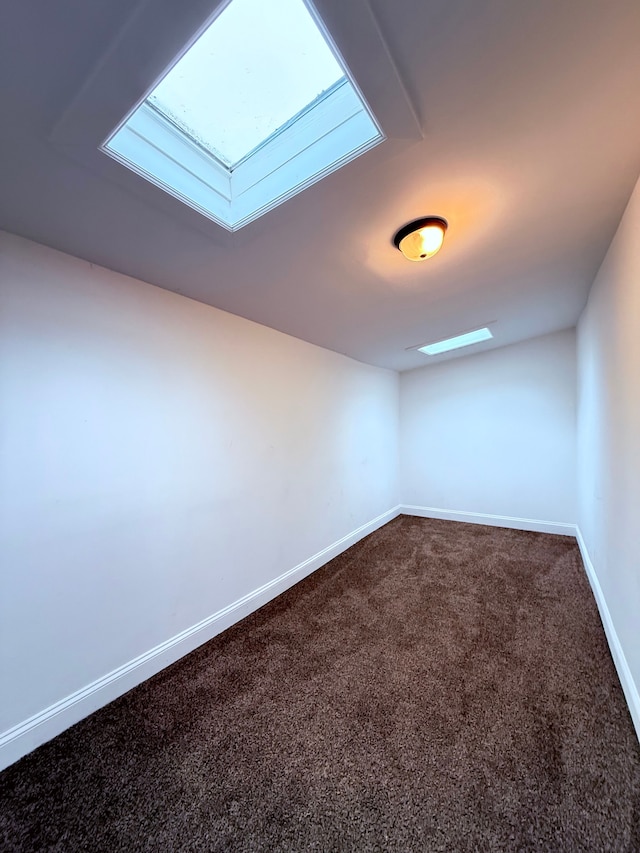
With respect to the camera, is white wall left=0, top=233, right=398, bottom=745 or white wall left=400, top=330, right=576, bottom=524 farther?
white wall left=400, top=330, right=576, bottom=524

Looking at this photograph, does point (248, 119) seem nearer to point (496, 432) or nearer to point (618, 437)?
point (618, 437)

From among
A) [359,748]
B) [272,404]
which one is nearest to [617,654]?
[359,748]

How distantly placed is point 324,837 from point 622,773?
3.64 feet

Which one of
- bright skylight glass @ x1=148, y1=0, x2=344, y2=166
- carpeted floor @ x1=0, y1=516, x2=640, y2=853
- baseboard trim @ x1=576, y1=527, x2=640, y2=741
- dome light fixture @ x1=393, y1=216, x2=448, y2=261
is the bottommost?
carpeted floor @ x1=0, y1=516, x2=640, y2=853

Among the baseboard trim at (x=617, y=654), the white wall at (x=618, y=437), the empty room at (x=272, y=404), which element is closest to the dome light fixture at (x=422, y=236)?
the empty room at (x=272, y=404)

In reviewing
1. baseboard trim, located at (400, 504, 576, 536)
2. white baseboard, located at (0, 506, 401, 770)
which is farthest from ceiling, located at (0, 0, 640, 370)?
baseboard trim, located at (400, 504, 576, 536)

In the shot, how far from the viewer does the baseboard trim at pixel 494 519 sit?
11.5ft

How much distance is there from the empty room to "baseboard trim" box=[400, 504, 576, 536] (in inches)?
42.9

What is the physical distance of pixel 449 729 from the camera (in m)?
1.34

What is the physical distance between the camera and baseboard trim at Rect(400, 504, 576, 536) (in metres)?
3.50

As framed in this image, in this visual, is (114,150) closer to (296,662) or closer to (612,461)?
(296,662)

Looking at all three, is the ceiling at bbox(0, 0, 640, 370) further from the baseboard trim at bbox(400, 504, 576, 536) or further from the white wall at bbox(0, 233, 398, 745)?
the baseboard trim at bbox(400, 504, 576, 536)

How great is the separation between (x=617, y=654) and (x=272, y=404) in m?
2.51

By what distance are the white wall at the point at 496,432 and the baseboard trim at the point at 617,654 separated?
123cm
